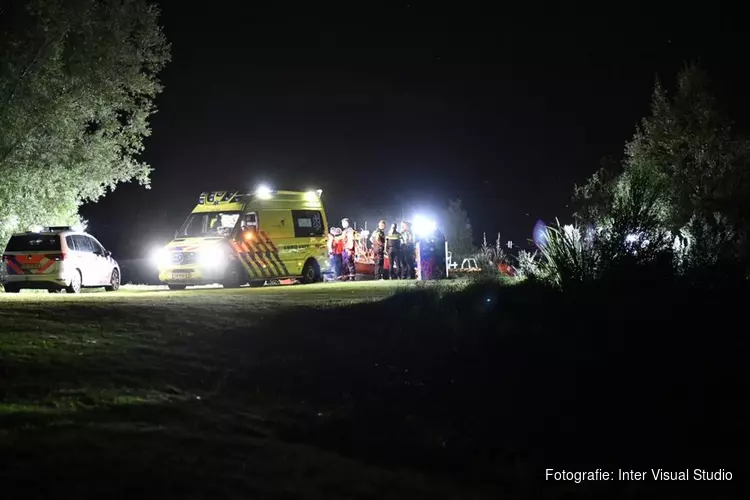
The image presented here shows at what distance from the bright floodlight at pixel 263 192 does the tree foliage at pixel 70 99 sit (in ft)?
23.4

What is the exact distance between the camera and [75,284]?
22500 millimetres

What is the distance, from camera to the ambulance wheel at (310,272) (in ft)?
79.6

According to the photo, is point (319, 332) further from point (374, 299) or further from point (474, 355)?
point (374, 299)

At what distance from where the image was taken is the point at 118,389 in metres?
9.33

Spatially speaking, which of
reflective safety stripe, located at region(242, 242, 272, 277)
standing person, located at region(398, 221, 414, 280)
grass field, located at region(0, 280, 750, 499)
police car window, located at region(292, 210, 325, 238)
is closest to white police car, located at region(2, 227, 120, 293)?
reflective safety stripe, located at region(242, 242, 272, 277)

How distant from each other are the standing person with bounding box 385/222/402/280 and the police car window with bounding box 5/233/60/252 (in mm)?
9320

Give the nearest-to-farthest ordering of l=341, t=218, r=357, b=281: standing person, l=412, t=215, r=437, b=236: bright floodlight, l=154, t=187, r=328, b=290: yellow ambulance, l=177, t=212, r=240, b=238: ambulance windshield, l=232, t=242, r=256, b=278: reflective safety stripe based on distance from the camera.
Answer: l=154, t=187, r=328, b=290: yellow ambulance, l=232, t=242, r=256, b=278: reflective safety stripe, l=177, t=212, r=240, b=238: ambulance windshield, l=412, t=215, r=437, b=236: bright floodlight, l=341, t=218, r=357, b=281: standing person

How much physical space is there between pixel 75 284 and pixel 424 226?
982cm

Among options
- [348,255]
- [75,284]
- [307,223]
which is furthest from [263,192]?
[75,284]

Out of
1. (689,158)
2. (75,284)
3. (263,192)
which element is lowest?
(75,284)

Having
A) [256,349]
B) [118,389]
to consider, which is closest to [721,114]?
[256,349]

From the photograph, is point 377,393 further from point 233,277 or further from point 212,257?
point 233,277

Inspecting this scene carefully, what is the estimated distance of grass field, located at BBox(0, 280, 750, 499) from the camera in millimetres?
7570

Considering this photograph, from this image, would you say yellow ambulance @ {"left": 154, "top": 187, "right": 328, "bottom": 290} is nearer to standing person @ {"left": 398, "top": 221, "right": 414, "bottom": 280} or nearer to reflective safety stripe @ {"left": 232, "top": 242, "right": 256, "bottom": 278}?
reflective safety stripe @ {"left": 232, "top": 242, "right": 256, "bottom": 278}
